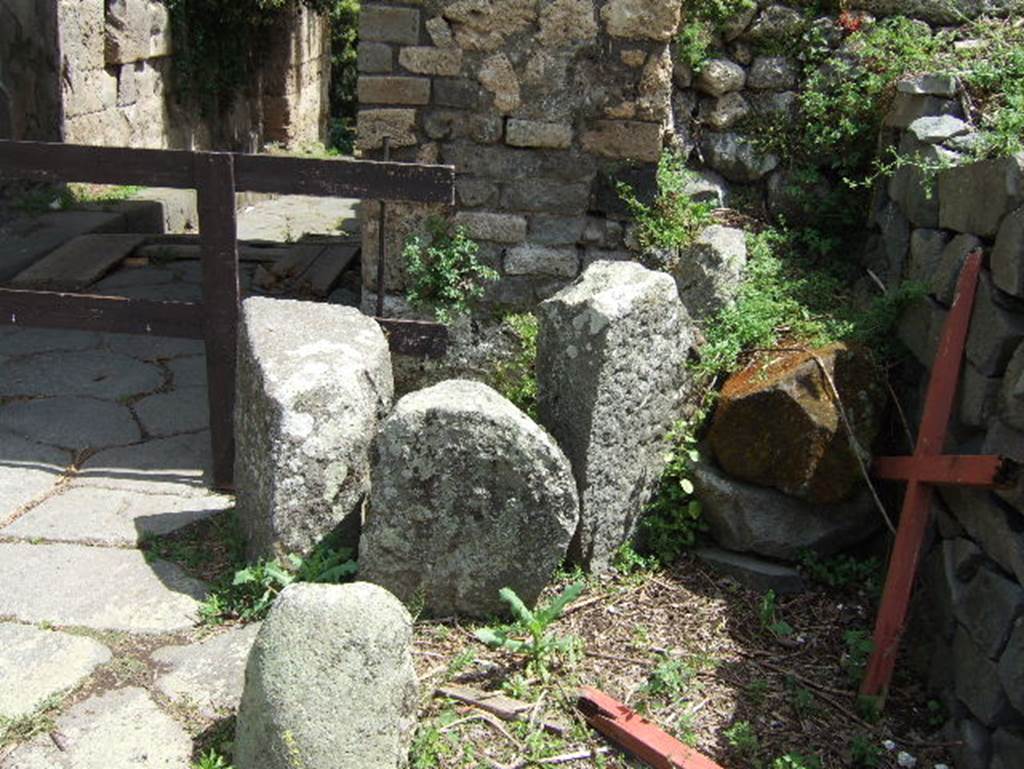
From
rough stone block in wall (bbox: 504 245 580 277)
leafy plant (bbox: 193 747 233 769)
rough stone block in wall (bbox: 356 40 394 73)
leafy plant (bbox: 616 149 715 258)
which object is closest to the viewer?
leafy plant (bbox: 193 747 233 769)

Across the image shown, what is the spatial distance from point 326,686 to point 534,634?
84 centimetres

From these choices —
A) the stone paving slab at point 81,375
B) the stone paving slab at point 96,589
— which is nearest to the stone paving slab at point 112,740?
the stone paving slab at point 96,589

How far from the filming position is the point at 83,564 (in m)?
3.50

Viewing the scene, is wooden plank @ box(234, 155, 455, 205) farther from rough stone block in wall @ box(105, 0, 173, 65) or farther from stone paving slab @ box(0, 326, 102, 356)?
rough stone block in wall @ box(105, 0, 173, 65)

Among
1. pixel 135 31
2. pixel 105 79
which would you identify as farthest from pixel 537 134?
pixel 135 31

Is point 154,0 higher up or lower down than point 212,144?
higher up

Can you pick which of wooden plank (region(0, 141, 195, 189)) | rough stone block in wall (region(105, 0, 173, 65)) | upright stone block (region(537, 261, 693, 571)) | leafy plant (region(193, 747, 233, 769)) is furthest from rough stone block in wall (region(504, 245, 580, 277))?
rough stone block in wall (region(105, 0, 173, 65))

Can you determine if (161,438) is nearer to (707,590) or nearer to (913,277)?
(707,590)

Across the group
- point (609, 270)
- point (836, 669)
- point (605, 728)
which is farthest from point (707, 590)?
point (609, 270)

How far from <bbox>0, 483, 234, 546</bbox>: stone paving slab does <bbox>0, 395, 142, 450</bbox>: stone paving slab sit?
0.42 metres

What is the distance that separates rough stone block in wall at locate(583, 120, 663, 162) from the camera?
15.7 ft

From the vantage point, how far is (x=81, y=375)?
505 centimetres

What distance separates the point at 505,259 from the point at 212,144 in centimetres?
677

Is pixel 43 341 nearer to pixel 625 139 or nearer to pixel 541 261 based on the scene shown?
pixel 541 261
